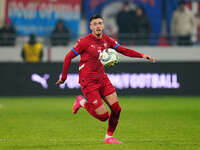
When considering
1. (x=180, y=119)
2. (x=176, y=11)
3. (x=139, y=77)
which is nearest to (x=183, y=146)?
(x=180, y=119)

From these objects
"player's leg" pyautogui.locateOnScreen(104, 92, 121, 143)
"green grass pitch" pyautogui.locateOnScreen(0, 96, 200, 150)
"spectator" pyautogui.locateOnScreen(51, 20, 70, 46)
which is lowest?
"green grass pitch" pyautogui.locateOnScreen(0, 96, 200, 150)

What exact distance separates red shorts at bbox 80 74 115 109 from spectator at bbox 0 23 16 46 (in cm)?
1150

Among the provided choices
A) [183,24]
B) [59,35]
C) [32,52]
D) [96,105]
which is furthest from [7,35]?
[96,105]

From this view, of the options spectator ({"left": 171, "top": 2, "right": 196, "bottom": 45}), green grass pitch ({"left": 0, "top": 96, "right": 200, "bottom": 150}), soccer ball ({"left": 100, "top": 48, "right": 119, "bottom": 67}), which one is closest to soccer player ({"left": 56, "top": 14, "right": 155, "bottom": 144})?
soccer ball ({"left": 100, "top": 48, "right": 119, "bottom": 67})

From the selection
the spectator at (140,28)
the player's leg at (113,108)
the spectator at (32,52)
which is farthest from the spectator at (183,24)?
the player's leg at (113,108)

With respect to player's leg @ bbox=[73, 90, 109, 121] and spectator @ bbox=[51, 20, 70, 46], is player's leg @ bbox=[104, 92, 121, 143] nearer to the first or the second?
player's leg @ bbox=[73, 90, 109, 121]

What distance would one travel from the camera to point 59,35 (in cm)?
2003

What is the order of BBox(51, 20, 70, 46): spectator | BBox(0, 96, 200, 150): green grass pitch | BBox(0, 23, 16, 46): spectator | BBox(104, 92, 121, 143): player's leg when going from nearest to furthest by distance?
BBox(0, 96, 200, 150): green grass pitch
BBox(104, 92, 121, 143): player's leg
BBox(0, 23, 16, 46): spectator
BBox(51, 20, 70, 46): spectator

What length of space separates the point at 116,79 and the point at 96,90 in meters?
9.66

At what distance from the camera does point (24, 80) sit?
18234 mm

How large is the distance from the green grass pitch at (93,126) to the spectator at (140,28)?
3618mm

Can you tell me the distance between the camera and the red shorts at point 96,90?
869cm

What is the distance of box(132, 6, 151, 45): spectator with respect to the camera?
2008 centimetres

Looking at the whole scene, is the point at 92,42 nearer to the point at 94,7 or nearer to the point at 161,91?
the point at 161,91
